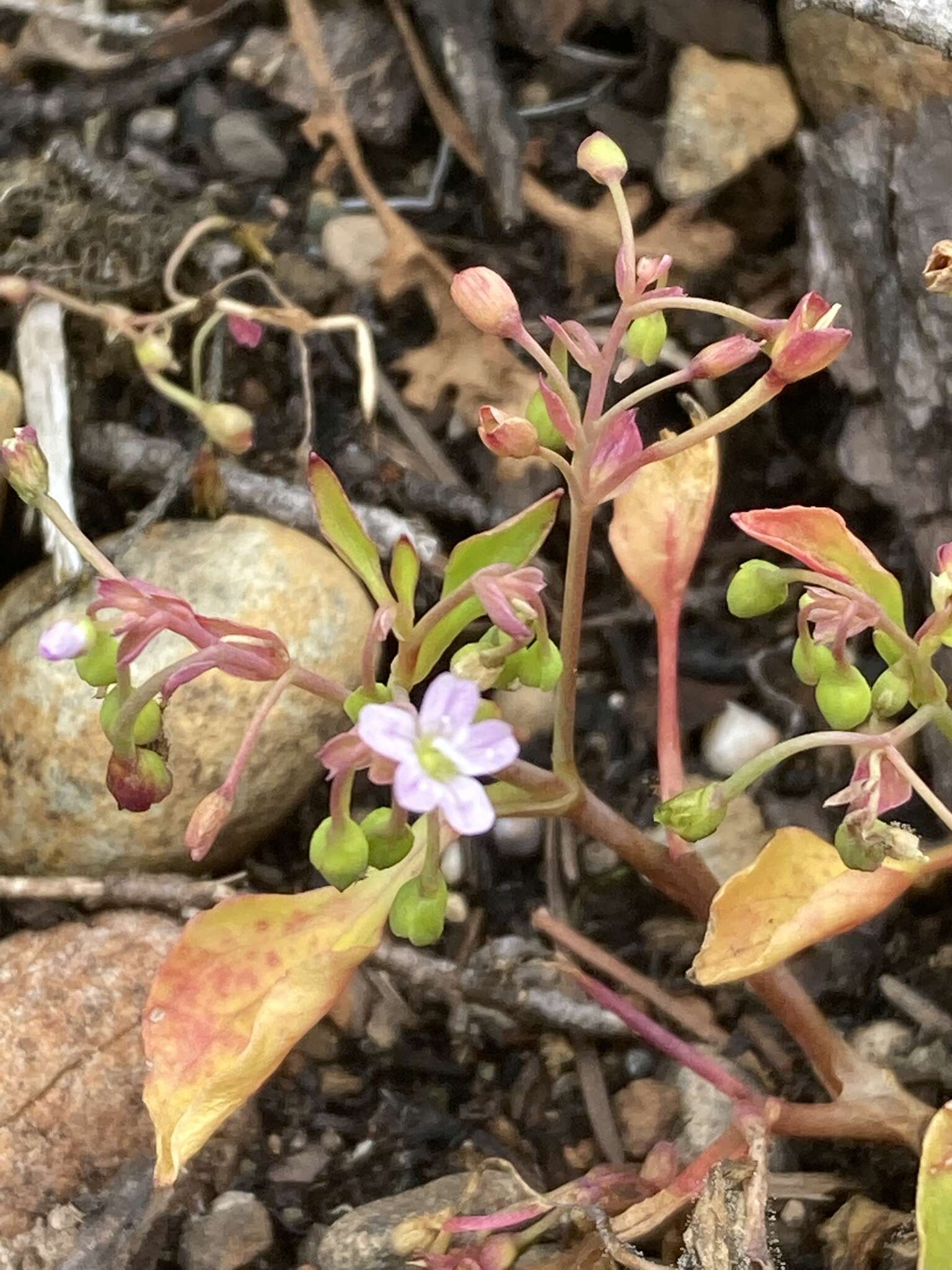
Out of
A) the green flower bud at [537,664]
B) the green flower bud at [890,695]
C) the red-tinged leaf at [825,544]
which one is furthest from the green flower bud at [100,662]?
the green flower bud at [890,695]

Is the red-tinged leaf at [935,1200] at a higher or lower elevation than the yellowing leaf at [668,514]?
lower

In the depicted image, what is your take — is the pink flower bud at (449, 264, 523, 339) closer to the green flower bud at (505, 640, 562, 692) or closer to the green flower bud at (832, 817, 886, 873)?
the green flower bud at (505, 640, 562, 692)

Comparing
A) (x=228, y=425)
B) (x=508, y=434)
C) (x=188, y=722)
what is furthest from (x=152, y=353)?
(x=508, y=434)

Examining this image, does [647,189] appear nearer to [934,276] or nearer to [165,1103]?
[934,276]

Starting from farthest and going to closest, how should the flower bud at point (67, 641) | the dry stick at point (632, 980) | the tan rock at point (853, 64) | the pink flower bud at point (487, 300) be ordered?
the tan rock at point (853, 64)
the dry stick at point (632, 980)
the pink flower bud at point (487, 300)
the flower bud at point (67, 641)

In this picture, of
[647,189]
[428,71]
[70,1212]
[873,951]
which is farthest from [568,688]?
[428,71]

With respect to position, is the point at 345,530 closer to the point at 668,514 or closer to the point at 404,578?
the point at 404,578

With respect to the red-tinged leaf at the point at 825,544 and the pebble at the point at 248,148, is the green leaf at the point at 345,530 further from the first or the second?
the pebble at the point at 248,148
